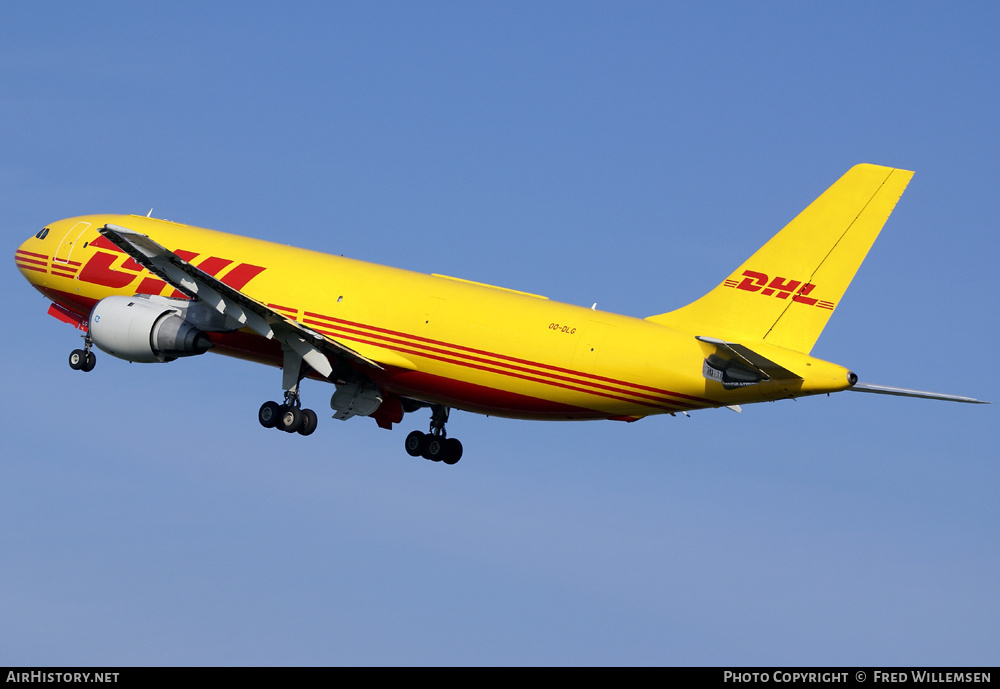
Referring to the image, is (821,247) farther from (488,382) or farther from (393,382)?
(393,382)

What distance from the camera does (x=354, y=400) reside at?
4572 cm

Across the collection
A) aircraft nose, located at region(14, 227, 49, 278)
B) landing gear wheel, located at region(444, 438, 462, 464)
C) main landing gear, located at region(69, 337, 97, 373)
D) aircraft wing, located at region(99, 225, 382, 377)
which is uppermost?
aircraft nose, located at region(14, 227, 49, 278)

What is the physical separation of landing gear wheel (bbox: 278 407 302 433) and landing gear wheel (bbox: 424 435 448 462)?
549 cm

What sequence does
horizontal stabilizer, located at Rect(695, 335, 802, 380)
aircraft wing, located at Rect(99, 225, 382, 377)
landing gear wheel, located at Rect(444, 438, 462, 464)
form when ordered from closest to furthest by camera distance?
1. horizontal stabilizer, located at Rect(695, 335, 802, 380)
2. aircraft wing, located at Rect(99, 225, 382, 377)
3. landing gear wheel, located at Rect(444, 438, 462, 464)

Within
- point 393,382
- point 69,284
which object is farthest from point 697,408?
point 69,284

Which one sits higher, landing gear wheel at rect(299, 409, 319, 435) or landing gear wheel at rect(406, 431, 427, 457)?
landing gear wheel at rect(406, 431, 427, 457)

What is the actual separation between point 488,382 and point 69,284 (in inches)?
635

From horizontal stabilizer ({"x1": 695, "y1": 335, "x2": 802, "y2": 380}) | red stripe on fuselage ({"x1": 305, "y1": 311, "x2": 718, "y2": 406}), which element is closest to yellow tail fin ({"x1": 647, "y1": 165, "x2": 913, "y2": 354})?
horizontal stabilizer ({"x1": 695, "y1": 335, "x2": 802, "y2": 380})

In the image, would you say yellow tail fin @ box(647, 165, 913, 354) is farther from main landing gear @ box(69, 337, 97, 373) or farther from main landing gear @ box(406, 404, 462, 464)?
main landing gear @ box(69, 337, 97, 373)

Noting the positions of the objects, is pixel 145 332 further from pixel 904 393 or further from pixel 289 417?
pixel 904 393

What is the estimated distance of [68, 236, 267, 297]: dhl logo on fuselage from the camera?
45.8m

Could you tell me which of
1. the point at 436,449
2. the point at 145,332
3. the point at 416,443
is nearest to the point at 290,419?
the point at 145,332

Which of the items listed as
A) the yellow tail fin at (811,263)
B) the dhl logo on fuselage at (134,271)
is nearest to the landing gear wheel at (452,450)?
the dhl logo on fuselage at (134,271)

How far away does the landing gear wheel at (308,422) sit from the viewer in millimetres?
44062
